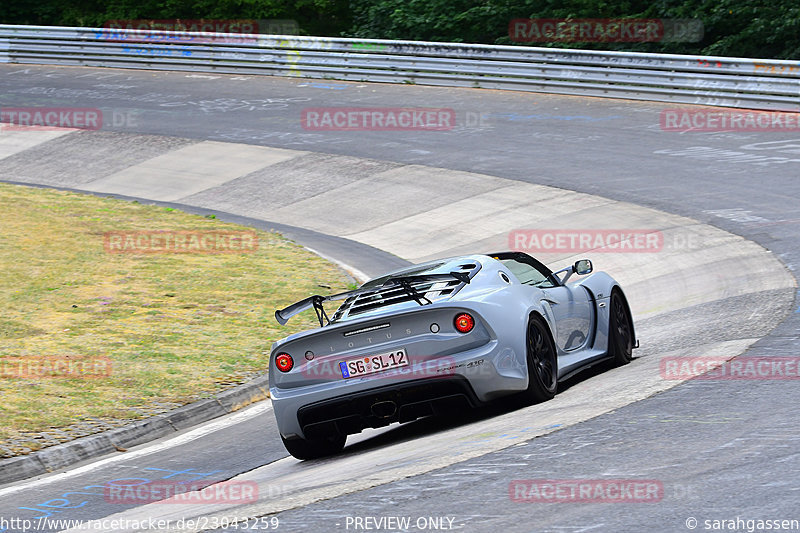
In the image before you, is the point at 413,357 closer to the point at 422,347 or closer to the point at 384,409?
the point at 422,347

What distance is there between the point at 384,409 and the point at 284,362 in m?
0.82

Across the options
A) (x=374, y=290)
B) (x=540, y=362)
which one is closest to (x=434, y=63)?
(x=374, y=290)

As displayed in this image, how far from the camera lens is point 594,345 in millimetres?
9133

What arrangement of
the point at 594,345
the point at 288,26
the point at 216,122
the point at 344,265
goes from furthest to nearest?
1. the point at 288,26
2. the point at 216,122
3. the point at 344,265
4. the point at 594,345

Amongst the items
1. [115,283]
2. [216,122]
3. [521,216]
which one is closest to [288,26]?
[216,122]

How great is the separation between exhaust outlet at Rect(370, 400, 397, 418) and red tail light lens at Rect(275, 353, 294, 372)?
0.69 meters

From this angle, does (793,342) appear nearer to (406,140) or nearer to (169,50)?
(406,140)

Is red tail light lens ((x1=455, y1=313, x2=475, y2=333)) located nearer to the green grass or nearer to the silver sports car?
the silver sports car

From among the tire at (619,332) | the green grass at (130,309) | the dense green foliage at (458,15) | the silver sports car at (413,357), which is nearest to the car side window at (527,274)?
the silver sports car at (413,357)

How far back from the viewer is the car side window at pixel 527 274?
8.93 m

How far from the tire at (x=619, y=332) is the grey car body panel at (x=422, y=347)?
4.51 feet

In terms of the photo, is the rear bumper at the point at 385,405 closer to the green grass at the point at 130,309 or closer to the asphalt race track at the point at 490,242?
the asphalt race track at the point at 490,242

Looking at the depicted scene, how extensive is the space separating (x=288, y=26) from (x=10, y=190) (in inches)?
817

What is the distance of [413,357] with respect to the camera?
7.52 m
